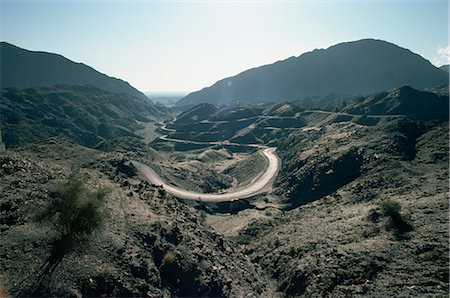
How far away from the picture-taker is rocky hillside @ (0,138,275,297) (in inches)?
886

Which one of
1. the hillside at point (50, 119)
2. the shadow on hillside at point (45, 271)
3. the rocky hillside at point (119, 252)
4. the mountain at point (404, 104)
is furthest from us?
the hillside at point (50, 119)

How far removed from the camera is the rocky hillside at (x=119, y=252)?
2252 centimetres

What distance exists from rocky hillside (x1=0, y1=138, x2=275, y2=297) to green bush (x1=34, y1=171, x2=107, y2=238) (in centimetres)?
106

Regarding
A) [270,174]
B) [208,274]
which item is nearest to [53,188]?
[208,274]

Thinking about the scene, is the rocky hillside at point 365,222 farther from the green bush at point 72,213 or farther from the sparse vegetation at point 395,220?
the green bush at point 72,213

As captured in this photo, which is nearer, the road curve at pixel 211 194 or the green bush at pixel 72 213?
the green bush at pixel 72 213

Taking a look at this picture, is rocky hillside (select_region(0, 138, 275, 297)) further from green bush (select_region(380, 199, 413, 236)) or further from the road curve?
the road curve

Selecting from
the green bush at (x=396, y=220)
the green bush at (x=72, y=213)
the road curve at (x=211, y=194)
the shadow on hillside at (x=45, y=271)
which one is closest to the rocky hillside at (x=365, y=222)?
the green bush at (x=396, y=220)

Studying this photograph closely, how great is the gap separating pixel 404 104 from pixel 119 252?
119 meters

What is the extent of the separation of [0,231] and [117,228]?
9.64m

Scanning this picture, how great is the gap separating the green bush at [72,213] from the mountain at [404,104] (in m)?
116

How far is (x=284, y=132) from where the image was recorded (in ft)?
435

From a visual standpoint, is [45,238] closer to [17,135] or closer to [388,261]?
[388,261]

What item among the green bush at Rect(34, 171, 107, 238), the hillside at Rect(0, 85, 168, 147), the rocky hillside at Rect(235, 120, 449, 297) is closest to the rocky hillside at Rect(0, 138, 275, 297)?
the green bush at Rect(34, 171, 107, 238)
